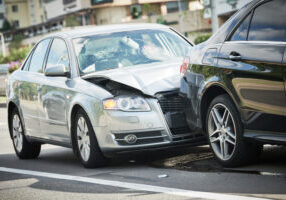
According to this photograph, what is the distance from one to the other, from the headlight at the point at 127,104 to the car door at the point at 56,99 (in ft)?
2.85

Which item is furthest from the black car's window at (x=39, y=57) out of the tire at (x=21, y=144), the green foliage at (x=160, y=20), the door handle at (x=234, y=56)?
the green foliage at (x=160, y=20)

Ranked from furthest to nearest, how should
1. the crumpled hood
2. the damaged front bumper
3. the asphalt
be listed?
the crumpled hood, the damaged front bumper, the asphalt

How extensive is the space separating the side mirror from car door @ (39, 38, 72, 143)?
3.4 inches

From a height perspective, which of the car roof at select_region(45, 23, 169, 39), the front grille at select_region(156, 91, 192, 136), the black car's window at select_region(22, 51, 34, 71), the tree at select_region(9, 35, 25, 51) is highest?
the car roof at select_region(45, 23, 169, 39)

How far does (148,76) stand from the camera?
898cm

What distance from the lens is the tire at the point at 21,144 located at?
11215mm

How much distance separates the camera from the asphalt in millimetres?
6734

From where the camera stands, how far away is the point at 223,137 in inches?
305

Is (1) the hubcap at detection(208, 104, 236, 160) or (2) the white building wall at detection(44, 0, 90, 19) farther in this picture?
(2) the white building wall at detection(44, 0, 90, 19)

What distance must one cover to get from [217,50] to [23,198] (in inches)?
92.7

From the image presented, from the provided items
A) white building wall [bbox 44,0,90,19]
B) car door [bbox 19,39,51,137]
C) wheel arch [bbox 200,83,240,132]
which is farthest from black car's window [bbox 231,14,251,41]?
white building wall [bbox 44,0,90,19]

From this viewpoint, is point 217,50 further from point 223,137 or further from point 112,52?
point 112,52

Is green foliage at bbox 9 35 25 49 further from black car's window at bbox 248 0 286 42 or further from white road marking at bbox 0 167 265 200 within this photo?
black car's window at bbox 248 0 286 42

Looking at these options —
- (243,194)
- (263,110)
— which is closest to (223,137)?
(263,110)
